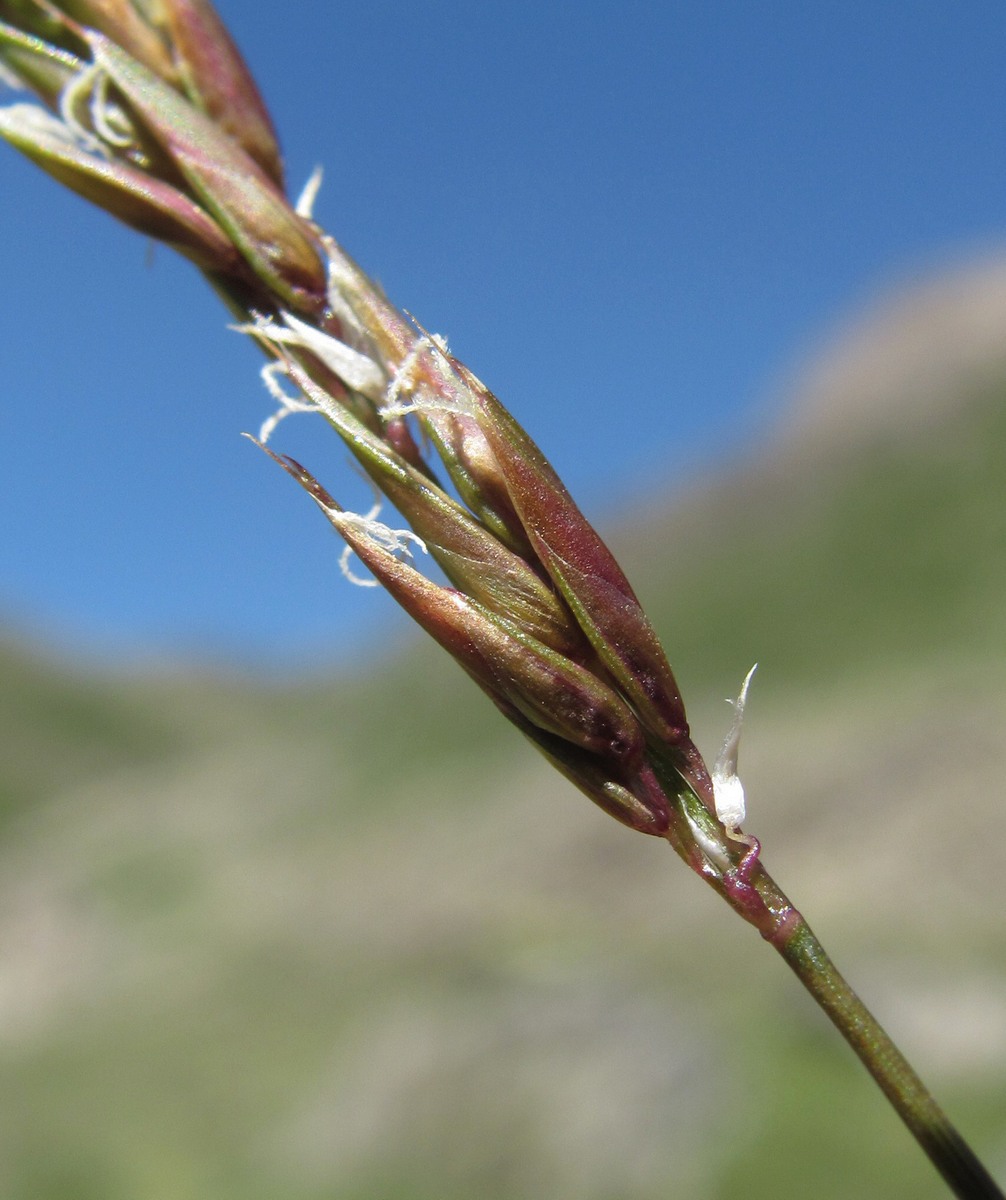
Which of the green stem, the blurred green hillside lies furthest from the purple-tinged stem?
the blurred green hillside

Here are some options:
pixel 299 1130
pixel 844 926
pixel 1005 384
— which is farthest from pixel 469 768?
pixel 1005 384

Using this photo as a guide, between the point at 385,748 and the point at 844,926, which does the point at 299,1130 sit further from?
the point at 385,748

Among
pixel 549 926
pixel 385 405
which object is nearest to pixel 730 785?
pixel 385 405

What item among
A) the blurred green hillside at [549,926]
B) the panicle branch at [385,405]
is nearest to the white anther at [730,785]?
the panicle branch at [385,405]

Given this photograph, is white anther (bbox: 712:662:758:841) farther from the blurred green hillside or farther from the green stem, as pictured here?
the blurred green hillside

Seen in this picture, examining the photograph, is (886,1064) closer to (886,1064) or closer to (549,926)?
(886,1064)

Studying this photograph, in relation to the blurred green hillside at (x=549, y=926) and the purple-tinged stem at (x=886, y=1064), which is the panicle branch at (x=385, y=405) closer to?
the purple-tinged stem at (x=886, y=1064)

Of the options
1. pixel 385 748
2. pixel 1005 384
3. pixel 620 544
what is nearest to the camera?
pixel 385 748

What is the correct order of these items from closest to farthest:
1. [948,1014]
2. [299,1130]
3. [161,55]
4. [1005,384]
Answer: [161,55] → [948,1014] → [299,1130] → [1005,384]
